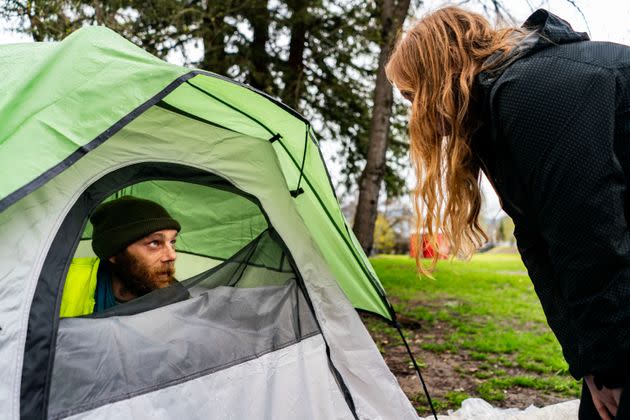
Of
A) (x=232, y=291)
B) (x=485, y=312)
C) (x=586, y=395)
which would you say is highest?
(x=232, y=291)

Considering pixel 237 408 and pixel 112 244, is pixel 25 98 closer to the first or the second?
pixel 112 244

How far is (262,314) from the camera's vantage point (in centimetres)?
257

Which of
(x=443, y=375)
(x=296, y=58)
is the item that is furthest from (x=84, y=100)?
(x=296, y=58)

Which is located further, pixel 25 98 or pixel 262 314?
pixel 262 314

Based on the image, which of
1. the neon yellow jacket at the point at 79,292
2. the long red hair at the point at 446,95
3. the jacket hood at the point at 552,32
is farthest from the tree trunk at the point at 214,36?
the jacket hood at the point at 552,32

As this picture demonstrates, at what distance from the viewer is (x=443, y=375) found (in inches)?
161

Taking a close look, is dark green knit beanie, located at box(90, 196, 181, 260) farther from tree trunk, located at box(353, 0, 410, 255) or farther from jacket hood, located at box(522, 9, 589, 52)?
tree trunk, located at box(353, 0, 410, 255)

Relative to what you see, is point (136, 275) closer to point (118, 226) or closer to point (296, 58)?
point (118, 226)

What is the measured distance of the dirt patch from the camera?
3551 millimetres

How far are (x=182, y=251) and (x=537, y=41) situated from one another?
244 cm

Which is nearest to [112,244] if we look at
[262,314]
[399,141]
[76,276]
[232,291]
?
[76,276]

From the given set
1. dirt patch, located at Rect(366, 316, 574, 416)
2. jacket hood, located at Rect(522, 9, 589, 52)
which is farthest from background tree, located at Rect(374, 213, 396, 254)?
jacket hood, located at Rect(522, 9, 589, 52)

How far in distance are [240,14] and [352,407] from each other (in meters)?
5.14

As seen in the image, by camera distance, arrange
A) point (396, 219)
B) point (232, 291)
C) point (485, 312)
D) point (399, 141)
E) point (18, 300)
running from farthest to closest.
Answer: point (396, 219) < point (399, 141) < point (485, 312) < point (232, 291) < point (18, 300)
